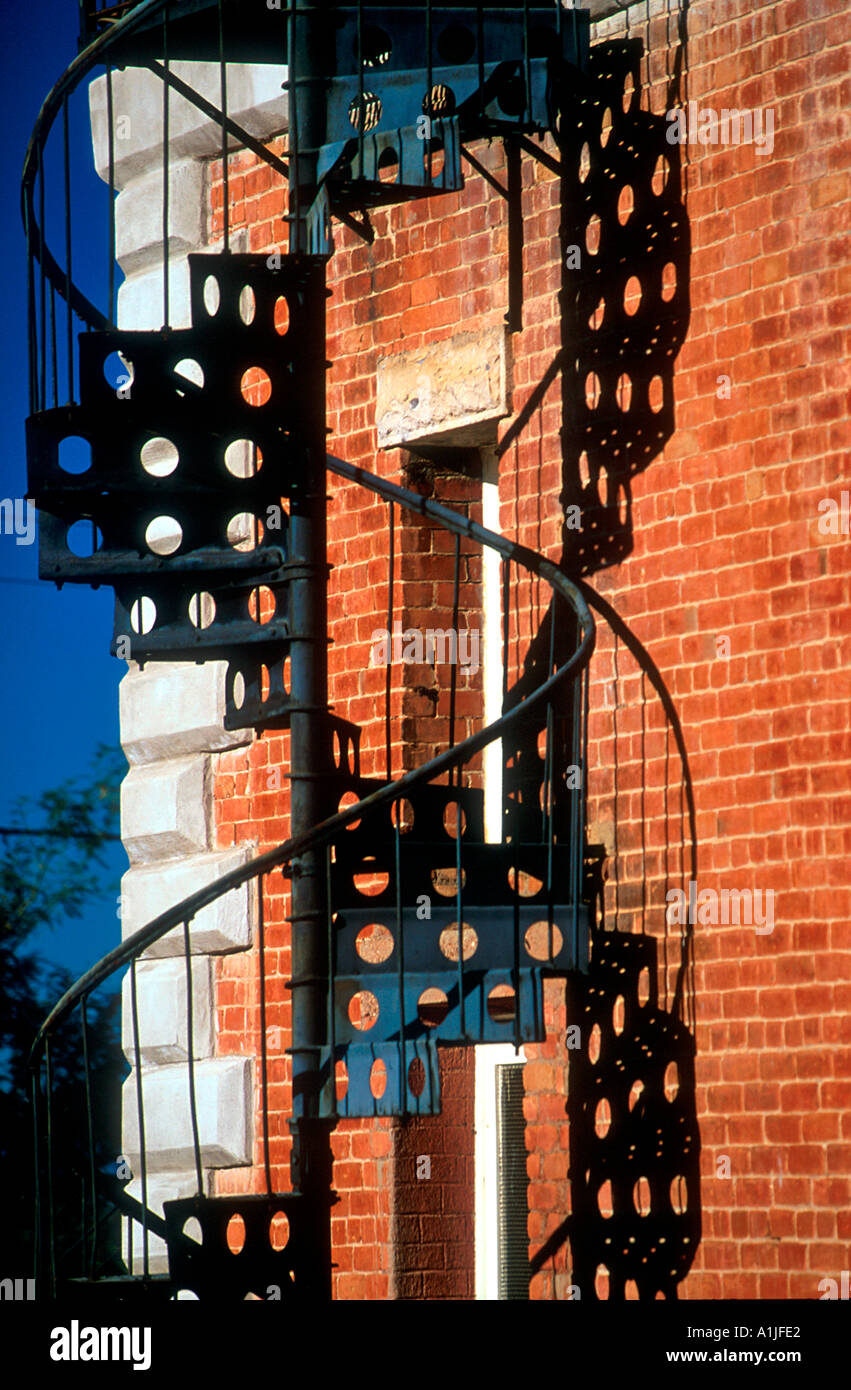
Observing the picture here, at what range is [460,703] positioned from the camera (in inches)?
311

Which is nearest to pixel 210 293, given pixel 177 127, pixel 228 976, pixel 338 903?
pixel 177 127

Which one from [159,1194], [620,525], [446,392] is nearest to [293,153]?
[446,392]

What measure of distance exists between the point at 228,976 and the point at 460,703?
1.34 m

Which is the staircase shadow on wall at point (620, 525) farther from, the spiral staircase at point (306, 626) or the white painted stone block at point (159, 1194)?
the white painted stone block at point (159, 1194)

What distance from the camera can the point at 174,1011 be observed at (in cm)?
837

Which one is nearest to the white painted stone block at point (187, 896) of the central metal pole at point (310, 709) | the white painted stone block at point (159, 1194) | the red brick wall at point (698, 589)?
the red brick wall at point (698, 589)

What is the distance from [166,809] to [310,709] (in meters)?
2.20

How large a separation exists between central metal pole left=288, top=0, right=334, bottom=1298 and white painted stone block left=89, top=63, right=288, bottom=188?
1.47 meters

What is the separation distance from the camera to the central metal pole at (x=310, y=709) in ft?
20.6

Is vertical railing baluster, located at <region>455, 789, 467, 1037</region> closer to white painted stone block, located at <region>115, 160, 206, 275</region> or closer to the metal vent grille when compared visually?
the metal vent grille

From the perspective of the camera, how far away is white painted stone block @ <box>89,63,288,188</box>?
8406mm
